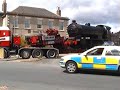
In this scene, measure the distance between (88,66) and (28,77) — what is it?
3336 mm

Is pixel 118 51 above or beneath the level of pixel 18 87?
above

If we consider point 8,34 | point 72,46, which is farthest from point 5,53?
point 72,46

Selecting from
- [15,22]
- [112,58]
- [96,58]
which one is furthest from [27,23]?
[112,58]

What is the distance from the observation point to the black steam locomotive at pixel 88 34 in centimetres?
3762

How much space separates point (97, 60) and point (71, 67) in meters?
1.53

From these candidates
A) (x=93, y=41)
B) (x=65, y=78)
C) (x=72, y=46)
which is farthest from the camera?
(x=93, y=41)

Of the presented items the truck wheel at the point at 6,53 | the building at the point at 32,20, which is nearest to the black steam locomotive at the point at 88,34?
the truck wheel at the point at 6,53

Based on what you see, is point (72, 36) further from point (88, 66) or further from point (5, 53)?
point (88, 66)

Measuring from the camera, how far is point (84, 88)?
13.0 meters

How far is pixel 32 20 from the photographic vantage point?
208 feet

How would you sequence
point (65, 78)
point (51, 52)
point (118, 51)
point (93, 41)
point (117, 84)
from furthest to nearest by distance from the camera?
point (93, 41) < point (51, 52) < point (118, 51) < point (65, 78) < point (117, 84)

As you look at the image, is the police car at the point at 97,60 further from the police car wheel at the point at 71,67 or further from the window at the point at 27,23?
the window at the point at 27,23

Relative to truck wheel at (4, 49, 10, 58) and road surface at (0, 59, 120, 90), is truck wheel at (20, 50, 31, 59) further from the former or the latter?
road surface at (0, 59, 120, 90)

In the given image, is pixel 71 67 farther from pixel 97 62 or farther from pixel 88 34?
pixel 88 34
